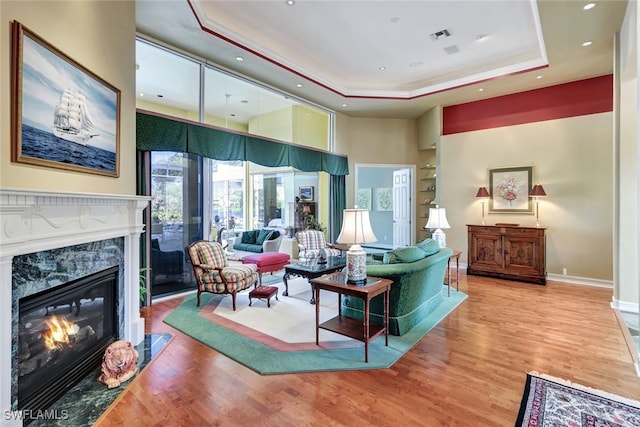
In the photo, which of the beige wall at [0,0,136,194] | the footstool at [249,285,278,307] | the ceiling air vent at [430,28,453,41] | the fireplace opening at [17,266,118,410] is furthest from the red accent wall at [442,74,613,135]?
the fireplace opening at [17,266,118,410]

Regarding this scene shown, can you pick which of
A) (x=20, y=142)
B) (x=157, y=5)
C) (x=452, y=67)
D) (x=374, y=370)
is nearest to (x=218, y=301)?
(x=374, y=370)

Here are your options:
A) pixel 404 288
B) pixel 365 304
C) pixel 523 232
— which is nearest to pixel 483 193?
pixel 523 232

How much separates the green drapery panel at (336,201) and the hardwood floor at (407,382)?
423 cm

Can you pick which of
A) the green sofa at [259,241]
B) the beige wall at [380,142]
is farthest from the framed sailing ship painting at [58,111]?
the beige wall at [380,142]

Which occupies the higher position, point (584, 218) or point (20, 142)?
point (20, 142)

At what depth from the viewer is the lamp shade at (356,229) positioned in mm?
3025

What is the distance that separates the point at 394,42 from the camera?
→ 15.8 feet

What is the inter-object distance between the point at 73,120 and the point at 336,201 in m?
5.78

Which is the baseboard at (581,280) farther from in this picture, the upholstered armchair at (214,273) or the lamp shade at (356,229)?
the upholstered armchair at (214,273)

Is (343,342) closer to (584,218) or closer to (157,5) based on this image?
(157,5)

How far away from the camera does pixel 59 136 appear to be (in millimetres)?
2244

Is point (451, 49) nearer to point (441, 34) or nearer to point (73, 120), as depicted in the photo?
point (441, 34)

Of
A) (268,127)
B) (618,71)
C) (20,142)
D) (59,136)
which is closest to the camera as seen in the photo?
(20,142)

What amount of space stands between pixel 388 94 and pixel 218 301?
521 centimetres
